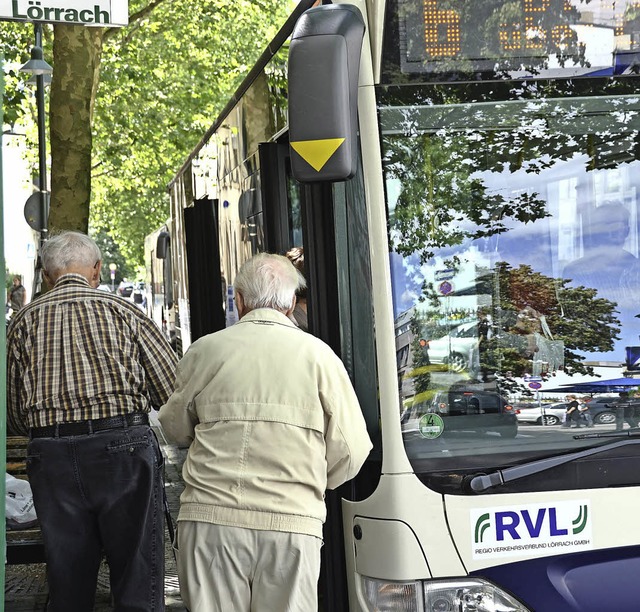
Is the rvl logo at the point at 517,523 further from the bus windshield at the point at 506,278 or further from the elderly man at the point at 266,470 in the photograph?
the elderly man at the point at 266,470

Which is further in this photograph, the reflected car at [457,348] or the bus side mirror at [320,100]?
the reflected car at [457,348]

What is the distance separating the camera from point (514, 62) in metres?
3.78

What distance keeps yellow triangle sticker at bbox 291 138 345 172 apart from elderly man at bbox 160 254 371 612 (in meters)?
0.63

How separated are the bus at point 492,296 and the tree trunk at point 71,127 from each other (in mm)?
8060

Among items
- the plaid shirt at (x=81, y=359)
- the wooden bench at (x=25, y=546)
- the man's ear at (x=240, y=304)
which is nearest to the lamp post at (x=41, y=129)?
the wooden bench at (x=25, y=546)

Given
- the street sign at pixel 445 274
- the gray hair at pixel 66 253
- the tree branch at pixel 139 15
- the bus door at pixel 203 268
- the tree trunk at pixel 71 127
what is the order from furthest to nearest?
the tree branch at pixel 139 15, the tree trunk at pixel 71 127, the bus door at pixel 203 268, the gray hair at pixel 66 253, the street sign at pixel 445 274

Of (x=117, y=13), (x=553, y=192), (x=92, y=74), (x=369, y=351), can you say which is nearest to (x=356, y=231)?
(x=369, y=351)

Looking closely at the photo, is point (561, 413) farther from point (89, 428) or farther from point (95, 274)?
point (95, 274)

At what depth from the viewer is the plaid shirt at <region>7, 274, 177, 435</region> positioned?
4750 millimetres

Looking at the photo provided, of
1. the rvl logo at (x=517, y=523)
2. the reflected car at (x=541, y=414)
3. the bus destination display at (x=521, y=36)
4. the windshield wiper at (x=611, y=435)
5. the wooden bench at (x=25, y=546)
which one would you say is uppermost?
the bus destination display at (x=521, y=36)

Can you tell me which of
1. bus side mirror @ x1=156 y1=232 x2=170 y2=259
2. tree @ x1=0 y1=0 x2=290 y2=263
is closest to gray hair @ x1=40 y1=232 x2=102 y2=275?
tree @ x1=0 y1=0 x2=290 y2=263

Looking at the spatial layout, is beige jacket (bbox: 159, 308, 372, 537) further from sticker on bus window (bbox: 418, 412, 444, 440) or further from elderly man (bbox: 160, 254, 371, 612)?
A: sticker on bus window (bbox: 418, 412, 444, 440)

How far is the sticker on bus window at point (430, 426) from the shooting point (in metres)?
3.70

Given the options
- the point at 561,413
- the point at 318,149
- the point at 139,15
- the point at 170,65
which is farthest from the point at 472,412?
the point at 170,65
